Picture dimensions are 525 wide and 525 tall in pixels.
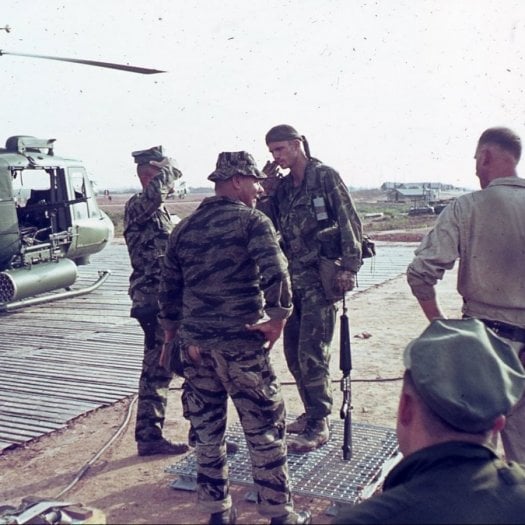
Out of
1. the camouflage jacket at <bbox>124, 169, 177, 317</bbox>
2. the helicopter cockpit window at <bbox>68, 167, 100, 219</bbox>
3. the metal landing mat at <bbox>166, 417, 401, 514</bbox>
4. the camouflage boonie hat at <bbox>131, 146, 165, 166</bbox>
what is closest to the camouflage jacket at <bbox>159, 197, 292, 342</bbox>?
the metal landing mat at <bbox>166, 417, 401, 514</bbox>

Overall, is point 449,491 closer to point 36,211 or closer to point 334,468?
point 334,468

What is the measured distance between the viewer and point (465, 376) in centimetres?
163

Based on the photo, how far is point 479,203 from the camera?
135 inches

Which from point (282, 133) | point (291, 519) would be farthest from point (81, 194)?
point (291, 519)

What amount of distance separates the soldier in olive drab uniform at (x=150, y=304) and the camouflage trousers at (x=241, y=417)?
1.26m

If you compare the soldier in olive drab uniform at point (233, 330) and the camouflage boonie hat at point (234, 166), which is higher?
the camouflage boonie hat at point (234, 166)

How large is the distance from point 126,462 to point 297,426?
1.24 m

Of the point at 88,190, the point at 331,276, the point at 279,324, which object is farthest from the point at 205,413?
the point at 88,190

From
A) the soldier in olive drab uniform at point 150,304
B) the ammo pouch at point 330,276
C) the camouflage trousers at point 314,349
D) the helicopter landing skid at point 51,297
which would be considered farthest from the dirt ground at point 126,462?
the helicopter landing skid at point 51,297

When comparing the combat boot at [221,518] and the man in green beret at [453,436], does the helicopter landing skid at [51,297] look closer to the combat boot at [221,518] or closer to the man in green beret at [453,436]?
the combat boot at [221,518]

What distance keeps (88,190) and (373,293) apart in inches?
236

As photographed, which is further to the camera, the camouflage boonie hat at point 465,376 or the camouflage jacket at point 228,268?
the camouflage jacket at point 228,268

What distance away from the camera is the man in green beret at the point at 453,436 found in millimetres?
1482

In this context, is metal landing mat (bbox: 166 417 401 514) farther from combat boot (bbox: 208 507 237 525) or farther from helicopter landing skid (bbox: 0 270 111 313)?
helicopter landing skid (bbox: 0 270 111 313)
